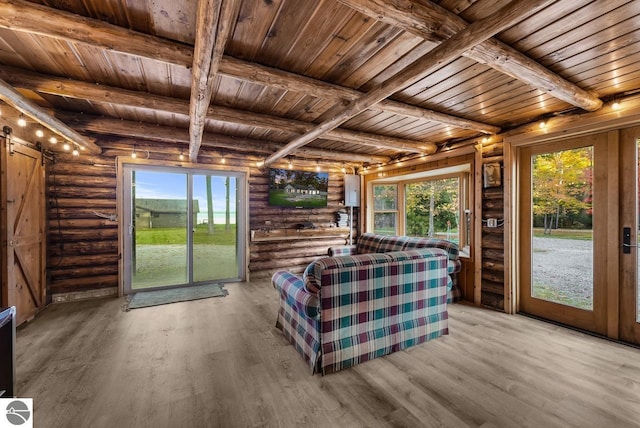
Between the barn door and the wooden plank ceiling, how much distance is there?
69 cm

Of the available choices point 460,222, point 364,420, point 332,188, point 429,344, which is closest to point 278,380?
point 364,420

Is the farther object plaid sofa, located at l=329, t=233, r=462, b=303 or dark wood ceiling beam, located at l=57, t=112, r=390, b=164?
plaid sofa, located at l=329, t=233, r=462, b=303

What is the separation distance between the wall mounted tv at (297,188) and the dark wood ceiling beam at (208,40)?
2.95 m

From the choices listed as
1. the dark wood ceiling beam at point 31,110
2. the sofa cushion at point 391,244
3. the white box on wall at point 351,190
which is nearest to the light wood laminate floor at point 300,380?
the sofa cushion at point 391,244

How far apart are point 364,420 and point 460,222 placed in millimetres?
4069

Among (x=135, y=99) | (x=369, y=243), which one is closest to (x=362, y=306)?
(x=369, y=243)

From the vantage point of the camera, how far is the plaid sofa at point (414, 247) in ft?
13.2

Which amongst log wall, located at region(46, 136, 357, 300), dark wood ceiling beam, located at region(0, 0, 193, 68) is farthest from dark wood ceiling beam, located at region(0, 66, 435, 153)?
log wall, located at region(46, 136, 357, 300)

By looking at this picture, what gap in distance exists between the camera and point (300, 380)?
7.09 ft

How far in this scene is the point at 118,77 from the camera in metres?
2.52

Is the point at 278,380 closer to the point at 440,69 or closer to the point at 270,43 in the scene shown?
the point at 270,43

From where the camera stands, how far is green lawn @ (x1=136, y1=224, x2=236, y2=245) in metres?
4.65

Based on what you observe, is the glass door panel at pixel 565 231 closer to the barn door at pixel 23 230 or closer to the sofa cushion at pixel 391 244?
the sofa cushion at pixel 391 244

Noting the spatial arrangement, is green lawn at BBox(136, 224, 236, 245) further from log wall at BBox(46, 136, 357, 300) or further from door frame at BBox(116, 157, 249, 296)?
log wall at BBox(46, 136, 357, 300)
